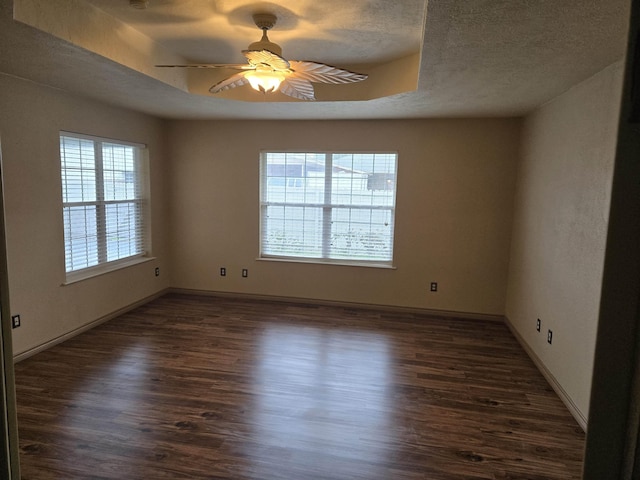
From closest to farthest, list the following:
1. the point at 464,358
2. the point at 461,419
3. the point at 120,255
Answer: the point at 461,419 < the point at 464,358 < the point at 120,255

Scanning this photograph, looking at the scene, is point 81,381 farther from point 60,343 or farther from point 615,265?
point 615,265

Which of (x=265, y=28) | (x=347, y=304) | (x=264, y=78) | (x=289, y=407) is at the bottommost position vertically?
(x=289, y=407)

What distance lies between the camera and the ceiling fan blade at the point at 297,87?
9.24 feet

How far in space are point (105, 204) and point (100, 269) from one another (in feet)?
2.35

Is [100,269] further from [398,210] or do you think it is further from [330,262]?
[398,210]

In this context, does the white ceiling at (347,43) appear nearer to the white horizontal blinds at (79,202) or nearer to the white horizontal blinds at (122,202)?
the white horizontal blinds at (79,202)

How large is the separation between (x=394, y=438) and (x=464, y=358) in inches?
58.1

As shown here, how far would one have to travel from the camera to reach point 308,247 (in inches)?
206

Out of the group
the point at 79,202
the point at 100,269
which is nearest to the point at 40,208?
the point at 79,202

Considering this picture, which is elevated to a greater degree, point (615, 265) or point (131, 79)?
point (131, 79)

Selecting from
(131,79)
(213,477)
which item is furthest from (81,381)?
(131,79)

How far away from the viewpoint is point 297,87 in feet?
9.67

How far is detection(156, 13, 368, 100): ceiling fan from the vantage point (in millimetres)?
2377

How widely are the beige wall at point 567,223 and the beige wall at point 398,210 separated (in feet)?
1.45
